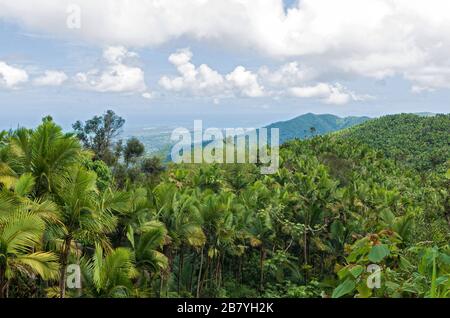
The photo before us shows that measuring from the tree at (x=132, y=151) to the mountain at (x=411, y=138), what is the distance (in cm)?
4574

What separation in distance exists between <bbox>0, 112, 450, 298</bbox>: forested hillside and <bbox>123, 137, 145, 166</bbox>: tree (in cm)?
11

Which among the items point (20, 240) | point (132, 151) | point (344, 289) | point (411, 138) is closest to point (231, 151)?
point (132, 151)

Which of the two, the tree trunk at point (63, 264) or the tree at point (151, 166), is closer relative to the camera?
the tree trunk at point (63, 264)

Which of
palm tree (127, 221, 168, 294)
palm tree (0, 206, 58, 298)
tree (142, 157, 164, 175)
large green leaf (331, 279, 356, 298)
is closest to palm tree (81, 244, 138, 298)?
palm tree (0, 206, 58, 298)

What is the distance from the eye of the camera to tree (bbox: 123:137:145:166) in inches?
1854

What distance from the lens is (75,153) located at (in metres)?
14.6

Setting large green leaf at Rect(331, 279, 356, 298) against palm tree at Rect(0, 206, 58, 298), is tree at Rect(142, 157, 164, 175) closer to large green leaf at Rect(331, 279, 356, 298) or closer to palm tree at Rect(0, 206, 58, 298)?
palm tree at Rect(0, 206, 58, 298)

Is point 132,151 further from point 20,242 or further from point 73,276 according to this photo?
point 20,242

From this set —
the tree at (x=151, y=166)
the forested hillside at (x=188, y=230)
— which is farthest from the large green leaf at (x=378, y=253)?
the tree at (x=151, y=166)

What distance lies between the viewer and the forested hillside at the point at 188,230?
3893mm

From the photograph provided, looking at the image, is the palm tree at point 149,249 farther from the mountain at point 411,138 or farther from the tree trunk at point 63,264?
the mountain at point 411,138

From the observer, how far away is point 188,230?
20.8 meters

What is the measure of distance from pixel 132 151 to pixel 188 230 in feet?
91.1
